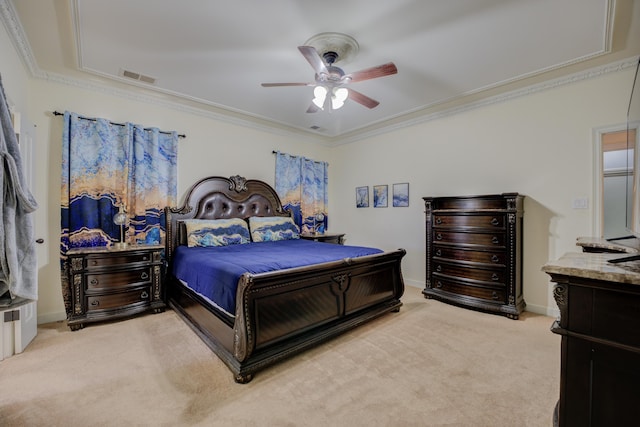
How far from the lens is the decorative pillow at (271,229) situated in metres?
4.21

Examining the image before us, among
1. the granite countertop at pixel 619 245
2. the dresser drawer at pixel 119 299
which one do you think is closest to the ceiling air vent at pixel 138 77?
the dresser drawer at pixel 119 299

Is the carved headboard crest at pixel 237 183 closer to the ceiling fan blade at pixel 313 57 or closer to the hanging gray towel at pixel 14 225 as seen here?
the ceiling fan blade at pixel 313 57

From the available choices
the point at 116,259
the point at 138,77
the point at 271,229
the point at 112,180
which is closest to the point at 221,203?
the point at 271,229

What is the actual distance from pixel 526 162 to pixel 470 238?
46.1 inches

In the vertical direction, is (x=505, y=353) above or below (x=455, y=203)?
below

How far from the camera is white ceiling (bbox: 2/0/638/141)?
6.97 feet

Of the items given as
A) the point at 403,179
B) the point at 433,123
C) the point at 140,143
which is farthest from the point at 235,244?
the point at 433,123

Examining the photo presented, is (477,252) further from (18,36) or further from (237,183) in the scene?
(18,36)

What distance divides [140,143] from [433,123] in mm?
4189

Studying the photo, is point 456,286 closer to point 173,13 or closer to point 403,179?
point 403,179

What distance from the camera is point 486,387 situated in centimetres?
194

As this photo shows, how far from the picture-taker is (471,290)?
352 cm

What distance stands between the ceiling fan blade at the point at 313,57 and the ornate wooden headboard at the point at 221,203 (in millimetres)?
2490

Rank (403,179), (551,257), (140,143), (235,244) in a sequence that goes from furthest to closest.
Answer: (403,179) → (235,244) → (140,143) → (551,257)
